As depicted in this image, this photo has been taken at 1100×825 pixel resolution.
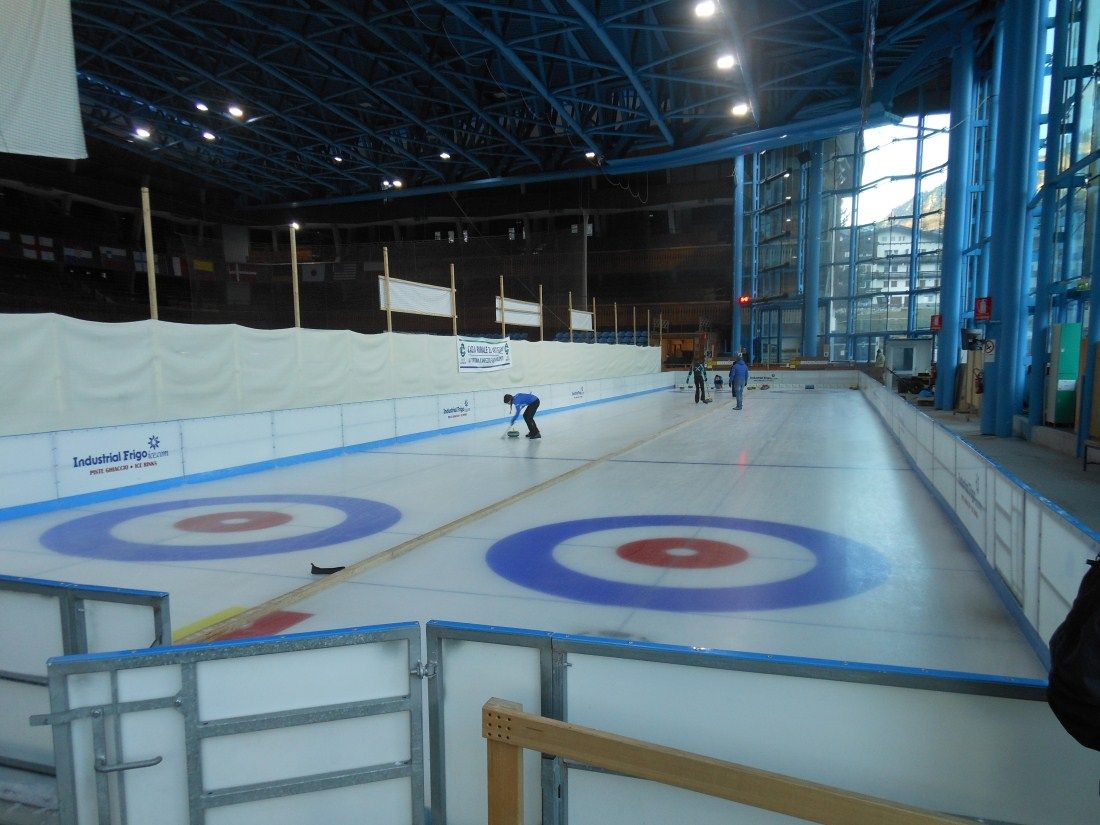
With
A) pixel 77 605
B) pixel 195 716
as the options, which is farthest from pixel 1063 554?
pixel 77 605

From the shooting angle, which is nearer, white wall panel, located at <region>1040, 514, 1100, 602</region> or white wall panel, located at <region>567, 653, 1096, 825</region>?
white wall panel, located at <region>567, 653, 1096, 825</region>

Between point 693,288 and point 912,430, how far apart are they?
34008 millimetres

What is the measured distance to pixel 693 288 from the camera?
43406 mm

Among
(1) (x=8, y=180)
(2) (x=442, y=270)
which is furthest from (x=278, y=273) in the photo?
(1) (x=8, y=180)

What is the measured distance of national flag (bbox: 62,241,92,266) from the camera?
35959 millimetres

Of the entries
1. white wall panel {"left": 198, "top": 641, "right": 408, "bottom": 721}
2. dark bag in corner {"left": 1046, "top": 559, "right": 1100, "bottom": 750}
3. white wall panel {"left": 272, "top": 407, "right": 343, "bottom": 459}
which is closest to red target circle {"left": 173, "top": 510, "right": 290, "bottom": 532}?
white wall panel {"left": 272, "top": 407, "right": 343, "bottom": 459}

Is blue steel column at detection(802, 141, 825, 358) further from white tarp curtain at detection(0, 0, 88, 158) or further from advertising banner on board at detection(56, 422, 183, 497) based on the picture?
white tarp curtain at detection(0, 0, 88, 158)

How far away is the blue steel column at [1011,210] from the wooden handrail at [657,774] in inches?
625

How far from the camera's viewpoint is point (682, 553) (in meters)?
6.31

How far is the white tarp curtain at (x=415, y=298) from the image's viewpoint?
14328mm

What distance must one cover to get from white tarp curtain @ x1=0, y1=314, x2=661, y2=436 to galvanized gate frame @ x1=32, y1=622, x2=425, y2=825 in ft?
26.4

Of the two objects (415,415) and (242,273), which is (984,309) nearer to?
(415,415)

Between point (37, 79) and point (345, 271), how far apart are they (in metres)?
42.9

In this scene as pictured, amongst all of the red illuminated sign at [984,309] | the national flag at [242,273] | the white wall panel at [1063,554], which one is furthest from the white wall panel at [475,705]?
the national flag at [242,273]
